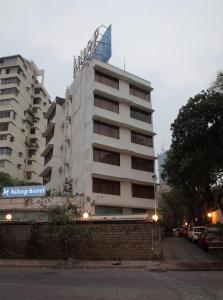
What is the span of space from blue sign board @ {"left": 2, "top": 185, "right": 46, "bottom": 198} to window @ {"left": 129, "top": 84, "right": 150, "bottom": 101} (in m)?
16.6

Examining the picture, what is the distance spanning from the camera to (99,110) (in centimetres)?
4581

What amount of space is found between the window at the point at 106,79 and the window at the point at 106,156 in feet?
27.7

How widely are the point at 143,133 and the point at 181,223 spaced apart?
44.1 meters

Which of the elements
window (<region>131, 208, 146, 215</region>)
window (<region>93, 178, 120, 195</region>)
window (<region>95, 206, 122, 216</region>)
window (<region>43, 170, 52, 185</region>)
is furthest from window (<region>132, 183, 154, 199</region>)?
window (<region>43, 170, 52, 185</region>)

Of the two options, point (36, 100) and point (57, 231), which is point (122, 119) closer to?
point (57, 231)

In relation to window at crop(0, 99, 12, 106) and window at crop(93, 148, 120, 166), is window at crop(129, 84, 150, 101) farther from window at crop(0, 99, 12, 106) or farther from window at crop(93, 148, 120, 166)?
window at crop(0, 99, 12, 106)

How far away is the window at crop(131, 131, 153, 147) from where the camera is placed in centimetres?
4946

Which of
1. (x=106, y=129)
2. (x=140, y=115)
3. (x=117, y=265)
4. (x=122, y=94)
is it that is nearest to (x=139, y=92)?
(x=140, y=115)

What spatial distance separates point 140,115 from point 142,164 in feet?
20.9

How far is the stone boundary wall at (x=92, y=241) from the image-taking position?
24.6 meters

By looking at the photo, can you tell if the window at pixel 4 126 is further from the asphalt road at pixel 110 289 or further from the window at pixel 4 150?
the asphalt road at pixel 110 289

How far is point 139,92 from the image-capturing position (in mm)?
51781

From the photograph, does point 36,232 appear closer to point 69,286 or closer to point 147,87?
point 69,286

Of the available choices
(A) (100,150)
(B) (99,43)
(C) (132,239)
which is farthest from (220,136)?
(B) (99,43)
